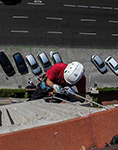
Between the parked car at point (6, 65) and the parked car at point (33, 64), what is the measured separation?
1.74 m

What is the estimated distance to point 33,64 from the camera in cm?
2247

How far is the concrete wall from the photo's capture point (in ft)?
15.8

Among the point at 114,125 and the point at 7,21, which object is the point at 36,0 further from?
the point at 114,125

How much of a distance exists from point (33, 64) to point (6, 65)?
2.54 meters

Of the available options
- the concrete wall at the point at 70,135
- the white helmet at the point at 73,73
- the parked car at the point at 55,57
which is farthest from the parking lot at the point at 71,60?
the concrete wall at the point at 70,135

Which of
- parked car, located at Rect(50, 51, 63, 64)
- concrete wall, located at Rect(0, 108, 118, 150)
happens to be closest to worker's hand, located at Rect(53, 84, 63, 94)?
concrete wall, located at Rect(0, 108, 118, 150)

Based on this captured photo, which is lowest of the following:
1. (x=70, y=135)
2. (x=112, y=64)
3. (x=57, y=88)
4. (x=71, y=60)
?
(x=70, y=135)

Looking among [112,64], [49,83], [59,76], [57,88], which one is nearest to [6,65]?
[112,64]

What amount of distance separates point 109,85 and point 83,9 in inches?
330

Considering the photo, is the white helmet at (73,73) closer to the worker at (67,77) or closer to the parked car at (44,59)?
the worker at (67,77)

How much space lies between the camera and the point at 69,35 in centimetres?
2394

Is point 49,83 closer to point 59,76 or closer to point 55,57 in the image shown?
point 59,76

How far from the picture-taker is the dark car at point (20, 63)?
22375mm

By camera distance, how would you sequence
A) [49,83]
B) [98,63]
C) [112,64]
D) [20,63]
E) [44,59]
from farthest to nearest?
[112,64] < [98,63] < [44,59] < [20,63] < [49,83]
